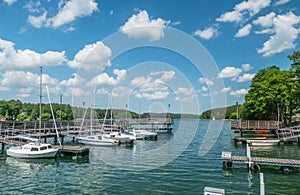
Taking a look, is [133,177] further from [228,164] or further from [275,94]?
[275,94]

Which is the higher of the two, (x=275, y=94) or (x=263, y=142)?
(x=275, y=94)

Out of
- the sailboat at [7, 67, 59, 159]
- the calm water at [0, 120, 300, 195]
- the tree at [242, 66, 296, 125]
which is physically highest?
the tree at [242, 66, 296, 125]

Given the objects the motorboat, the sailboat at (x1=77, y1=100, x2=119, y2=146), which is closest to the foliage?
the motorboat

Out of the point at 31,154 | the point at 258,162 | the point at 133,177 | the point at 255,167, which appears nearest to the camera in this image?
the point at 133,177

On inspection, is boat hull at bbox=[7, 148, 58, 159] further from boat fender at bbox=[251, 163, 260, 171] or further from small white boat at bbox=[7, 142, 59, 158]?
boat fender at bbox=[251, 163, 260, 171]

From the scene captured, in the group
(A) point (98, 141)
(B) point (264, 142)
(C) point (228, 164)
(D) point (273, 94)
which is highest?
(D) point (273, 94)

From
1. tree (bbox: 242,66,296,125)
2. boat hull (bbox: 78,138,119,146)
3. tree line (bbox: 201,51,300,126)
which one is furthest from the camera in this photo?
tree (bbox: 242,66,296,125)

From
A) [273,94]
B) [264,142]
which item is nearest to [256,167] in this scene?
[264,142]

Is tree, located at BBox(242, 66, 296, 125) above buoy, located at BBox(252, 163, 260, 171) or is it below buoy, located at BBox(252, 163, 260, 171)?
above

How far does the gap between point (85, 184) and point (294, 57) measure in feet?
136

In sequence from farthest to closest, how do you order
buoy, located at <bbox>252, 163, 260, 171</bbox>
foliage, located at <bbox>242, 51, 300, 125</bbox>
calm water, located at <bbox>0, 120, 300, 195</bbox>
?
foliage, located at <bbox>242, 51, 300, 125</bbox> → buoy, located at <bbox>252, 163, 260, 171</bbox> → calm water, located at <bbox>0, 120, 300, 195</bbox>

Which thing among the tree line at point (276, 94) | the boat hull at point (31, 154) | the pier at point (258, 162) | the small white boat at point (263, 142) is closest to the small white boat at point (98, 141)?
the boat hull at point (31, 154)

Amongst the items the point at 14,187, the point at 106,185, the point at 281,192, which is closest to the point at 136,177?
the point at 106,185

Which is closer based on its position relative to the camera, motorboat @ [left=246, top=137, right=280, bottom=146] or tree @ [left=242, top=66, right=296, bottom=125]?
motorboat @ [left=246, top=137, right=280, bottom=146]
